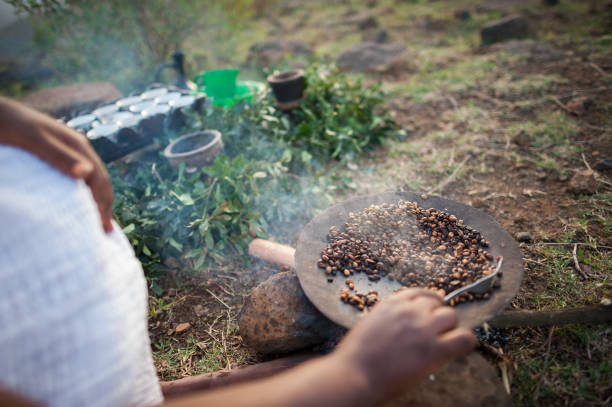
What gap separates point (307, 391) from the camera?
96cm

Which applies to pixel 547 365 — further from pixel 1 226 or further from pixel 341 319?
pixel 1 226

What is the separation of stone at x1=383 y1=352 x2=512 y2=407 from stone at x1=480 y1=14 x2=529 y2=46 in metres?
6.32

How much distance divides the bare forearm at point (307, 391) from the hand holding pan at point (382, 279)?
1.98 ft

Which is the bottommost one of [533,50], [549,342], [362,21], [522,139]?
[549,342]

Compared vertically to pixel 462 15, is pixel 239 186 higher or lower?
lower

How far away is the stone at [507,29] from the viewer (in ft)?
19.4

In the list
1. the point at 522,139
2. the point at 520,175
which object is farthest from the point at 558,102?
the point at 520,175

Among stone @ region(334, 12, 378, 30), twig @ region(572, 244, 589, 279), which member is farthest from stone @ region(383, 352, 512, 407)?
stone @ region(334, 12, 378, 30)

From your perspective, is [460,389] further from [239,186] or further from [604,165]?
[604,165]

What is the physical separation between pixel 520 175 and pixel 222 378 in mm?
3157

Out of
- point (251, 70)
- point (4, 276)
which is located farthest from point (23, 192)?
point (251, 70)

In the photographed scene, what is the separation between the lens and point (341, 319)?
5.40 feet

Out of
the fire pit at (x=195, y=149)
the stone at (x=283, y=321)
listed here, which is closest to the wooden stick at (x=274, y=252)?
the stone at (x=283, y=321)

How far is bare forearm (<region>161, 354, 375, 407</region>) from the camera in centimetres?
92
